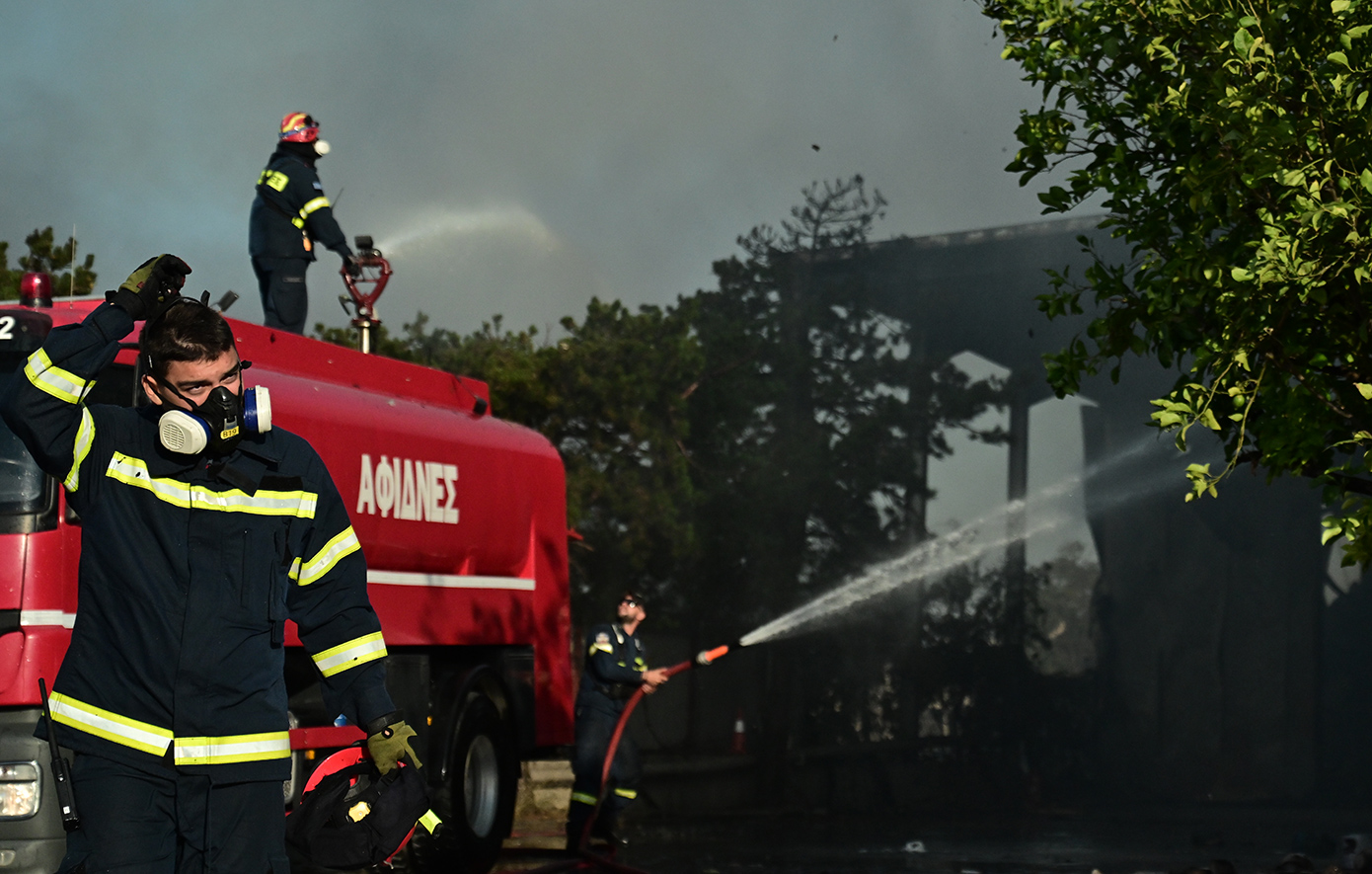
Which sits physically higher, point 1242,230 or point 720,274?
point 720,274

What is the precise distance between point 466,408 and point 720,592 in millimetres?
9471

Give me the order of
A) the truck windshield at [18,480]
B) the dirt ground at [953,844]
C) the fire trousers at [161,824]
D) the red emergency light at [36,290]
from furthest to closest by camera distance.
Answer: the dirt ground at [953,844] < the red emergency light at [36,290] < the truck windshield at [18,480] < the fire trousers at [161,824]

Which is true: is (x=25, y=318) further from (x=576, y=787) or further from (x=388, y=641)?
(x=576, y=787)

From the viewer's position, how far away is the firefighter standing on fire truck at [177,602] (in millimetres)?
3150

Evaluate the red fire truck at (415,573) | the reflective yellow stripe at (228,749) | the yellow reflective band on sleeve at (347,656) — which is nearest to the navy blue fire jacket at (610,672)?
the red fire truck at (415,573)

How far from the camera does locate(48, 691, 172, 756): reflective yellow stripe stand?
314 centimetres

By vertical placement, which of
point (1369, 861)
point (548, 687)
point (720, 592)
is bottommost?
point (1369, 861)

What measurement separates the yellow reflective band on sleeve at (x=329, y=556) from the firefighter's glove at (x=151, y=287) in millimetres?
620

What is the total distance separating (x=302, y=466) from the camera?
3.50 meters

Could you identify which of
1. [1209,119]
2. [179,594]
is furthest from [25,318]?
[1209,119]

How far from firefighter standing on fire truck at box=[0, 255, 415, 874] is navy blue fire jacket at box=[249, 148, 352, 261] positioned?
5.43m

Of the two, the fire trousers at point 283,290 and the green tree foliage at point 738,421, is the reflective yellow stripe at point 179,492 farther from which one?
the green tree foliage at point 738,421

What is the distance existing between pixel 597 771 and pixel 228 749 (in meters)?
6.82

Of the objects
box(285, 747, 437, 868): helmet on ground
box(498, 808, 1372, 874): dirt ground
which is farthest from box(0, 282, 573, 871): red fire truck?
box(285, 747, 437, 868): helmet on ground
